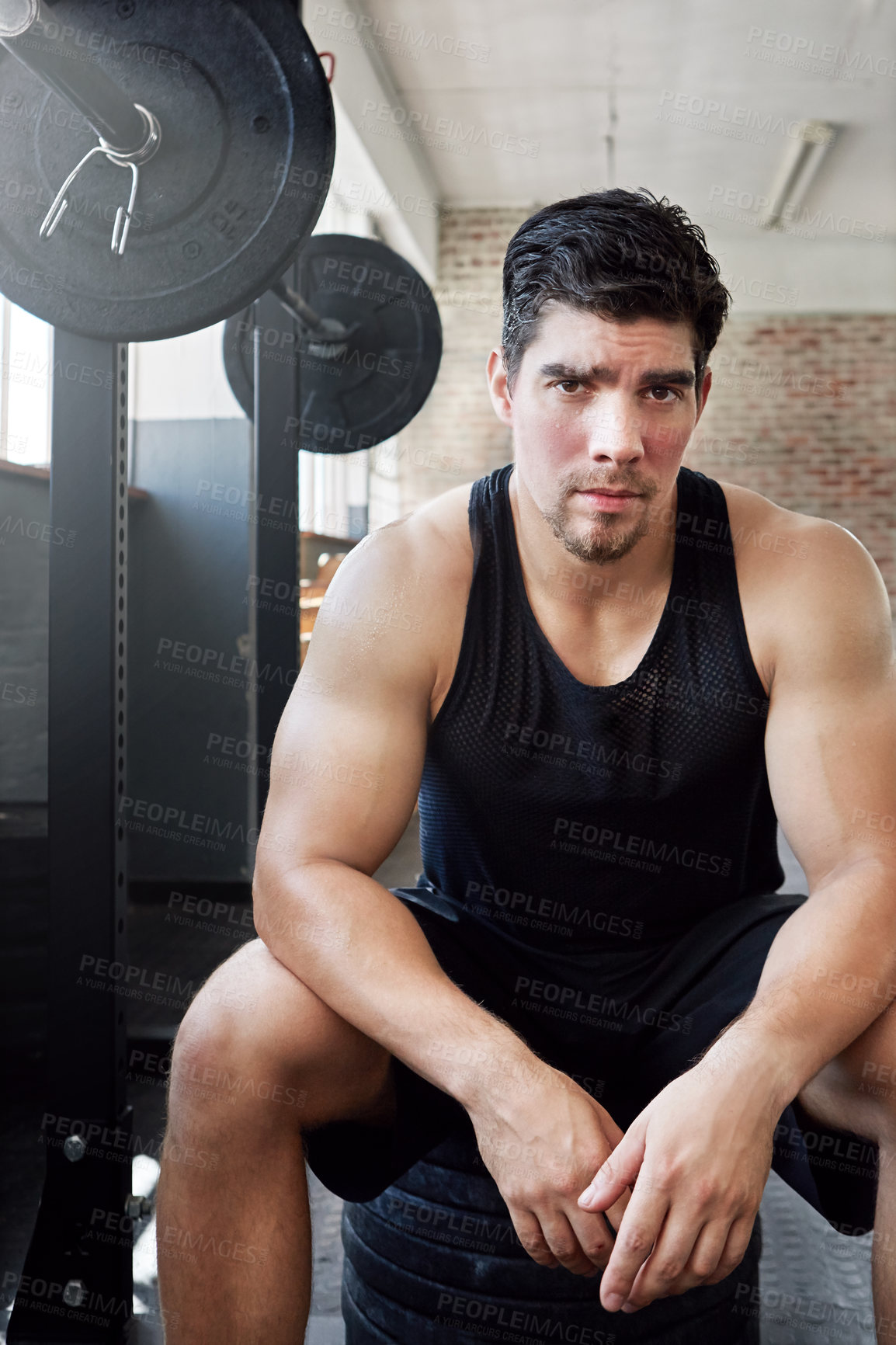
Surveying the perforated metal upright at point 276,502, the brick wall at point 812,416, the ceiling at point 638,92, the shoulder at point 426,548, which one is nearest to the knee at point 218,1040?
the shoulder at point 426,548

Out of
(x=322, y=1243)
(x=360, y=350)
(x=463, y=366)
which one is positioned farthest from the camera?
(x=463, y=366)

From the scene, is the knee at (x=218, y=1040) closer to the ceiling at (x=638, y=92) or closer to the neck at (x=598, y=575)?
the neck at (x=598, y=575)

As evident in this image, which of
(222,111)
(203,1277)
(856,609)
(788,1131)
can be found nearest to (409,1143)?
(203,1277)

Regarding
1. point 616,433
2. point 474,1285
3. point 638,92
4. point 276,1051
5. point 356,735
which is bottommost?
point 474,1285

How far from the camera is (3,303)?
234 cm

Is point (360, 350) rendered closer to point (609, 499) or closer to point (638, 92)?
point (609, 499)

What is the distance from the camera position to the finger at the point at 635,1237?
0.74 m

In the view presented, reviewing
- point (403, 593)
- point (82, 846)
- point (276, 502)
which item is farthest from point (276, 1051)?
point (276, 502)

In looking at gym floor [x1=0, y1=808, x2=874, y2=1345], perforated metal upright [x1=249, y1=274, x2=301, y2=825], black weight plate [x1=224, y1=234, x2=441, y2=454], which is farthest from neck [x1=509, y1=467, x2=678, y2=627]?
black weight plate [x1=224, y1=234, x2=441, y2=454]

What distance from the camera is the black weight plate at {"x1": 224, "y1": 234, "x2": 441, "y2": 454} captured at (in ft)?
7.43

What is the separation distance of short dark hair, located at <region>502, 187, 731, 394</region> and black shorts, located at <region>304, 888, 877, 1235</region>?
583 mm

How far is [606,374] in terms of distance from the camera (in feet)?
3.36

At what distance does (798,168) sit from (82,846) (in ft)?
16.4

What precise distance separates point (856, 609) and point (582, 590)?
271mm
